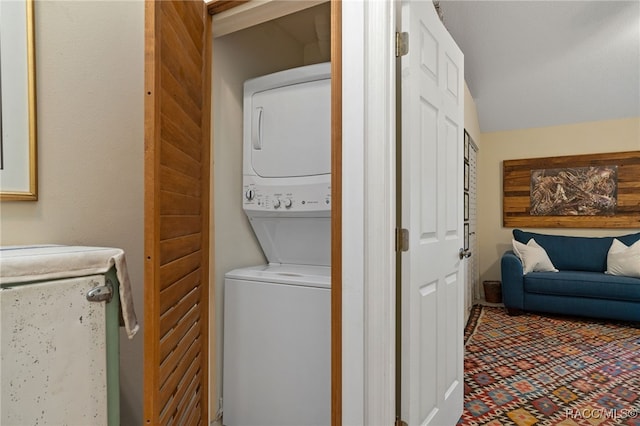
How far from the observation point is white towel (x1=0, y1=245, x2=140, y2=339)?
80cm

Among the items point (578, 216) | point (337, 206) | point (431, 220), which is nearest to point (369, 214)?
point (337, 206)

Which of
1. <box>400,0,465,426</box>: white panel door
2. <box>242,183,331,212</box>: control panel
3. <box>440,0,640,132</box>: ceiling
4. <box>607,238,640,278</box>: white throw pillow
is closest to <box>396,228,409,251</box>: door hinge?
<box>400,0,465,426</box>: white panel door

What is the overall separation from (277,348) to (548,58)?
155 inches

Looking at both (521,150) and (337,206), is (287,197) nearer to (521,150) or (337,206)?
(337,206)

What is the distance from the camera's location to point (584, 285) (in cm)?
377

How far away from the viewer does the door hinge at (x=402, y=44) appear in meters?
1.38

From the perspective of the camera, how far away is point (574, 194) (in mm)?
4609

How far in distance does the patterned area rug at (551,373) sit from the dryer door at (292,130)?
1626 mm

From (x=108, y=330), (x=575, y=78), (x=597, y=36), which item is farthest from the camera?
(x=575, y=78)

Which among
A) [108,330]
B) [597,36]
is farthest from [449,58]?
[597,36]

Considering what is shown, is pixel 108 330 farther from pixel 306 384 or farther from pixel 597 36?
pixel 597 36

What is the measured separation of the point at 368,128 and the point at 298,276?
2.71 feet

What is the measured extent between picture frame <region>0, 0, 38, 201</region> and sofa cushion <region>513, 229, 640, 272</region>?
16.4 ft

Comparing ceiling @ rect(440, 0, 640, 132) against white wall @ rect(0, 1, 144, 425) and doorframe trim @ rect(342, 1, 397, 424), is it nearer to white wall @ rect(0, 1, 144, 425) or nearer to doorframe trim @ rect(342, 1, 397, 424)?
doorframe trim @ rect(342, 1, 397, 424)
